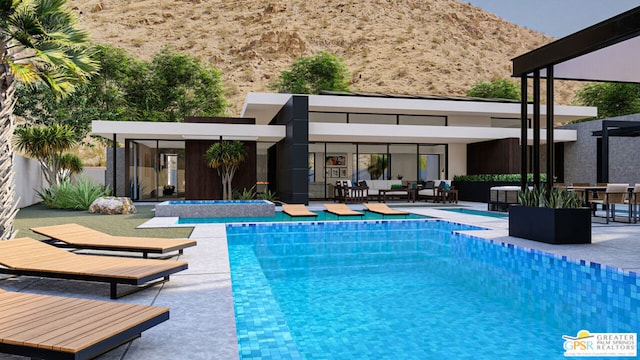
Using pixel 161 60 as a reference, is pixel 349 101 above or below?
below

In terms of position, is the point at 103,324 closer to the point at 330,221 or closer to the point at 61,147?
the point at 330,221

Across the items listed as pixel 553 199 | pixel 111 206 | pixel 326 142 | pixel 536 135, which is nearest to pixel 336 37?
pixel 326 142

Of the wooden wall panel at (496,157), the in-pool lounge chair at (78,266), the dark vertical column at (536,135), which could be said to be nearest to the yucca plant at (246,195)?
the wooden wall panel at (496,157)

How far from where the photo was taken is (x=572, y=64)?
876 centimetres

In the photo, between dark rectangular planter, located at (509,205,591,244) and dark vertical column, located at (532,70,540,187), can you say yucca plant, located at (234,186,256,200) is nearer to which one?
dark vertical column, located at (532,70,540,187)

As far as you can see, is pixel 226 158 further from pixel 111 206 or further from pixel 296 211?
pixel 296 211

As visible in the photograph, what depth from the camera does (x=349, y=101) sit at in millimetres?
19531

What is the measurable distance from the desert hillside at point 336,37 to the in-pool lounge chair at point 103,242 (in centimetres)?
5413

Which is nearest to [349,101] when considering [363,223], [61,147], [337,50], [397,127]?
[397,127]

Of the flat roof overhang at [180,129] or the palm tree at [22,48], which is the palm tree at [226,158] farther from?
the palm tree at [22,48]

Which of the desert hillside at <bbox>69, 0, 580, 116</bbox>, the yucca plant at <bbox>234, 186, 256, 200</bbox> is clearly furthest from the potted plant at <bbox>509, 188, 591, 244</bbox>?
the desert hillside at <bbox>69, 0, 580, 116</bbox>

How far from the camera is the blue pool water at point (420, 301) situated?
12.0 feet

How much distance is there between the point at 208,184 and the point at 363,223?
10115 mm

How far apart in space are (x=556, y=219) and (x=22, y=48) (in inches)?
358
